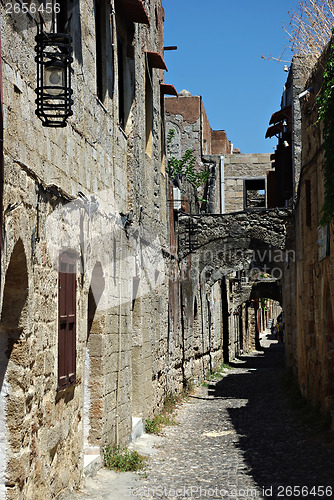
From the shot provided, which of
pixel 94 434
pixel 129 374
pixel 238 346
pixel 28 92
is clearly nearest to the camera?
pixel 28 92

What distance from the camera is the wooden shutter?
18.7ft

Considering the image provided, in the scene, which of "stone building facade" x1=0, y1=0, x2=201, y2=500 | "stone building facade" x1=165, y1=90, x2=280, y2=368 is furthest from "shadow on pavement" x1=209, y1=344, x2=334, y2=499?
"stone building facade" x1=165, y1=90, x2=280, y2=368

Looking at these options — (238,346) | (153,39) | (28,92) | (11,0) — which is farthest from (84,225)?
(238,346)

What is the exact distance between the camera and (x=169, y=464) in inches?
316

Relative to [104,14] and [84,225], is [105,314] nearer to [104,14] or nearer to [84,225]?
[84,225]

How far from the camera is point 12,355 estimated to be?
15.3 feet

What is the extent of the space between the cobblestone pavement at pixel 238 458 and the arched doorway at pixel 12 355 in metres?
2.02

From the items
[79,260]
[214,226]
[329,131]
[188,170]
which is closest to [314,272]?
[329,131]

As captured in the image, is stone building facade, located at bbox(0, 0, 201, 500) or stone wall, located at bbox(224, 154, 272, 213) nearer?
stone building facade, located at bbox(0, 0, 201, 500)

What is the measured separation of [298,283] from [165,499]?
7.67 meters

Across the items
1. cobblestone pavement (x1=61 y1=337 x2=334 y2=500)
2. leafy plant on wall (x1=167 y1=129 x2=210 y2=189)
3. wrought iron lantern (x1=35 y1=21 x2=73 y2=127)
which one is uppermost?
leafy plant on wall (x1=167 y1=129 x2=210 y2=189)

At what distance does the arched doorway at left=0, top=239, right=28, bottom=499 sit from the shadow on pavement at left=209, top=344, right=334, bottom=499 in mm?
2923

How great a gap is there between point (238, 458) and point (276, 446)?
76 cm

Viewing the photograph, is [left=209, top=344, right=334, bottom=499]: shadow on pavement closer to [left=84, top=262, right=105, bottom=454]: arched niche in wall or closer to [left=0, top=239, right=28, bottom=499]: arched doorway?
[left=84, top=262, right=105, bottom=454]: arched niche in wall
